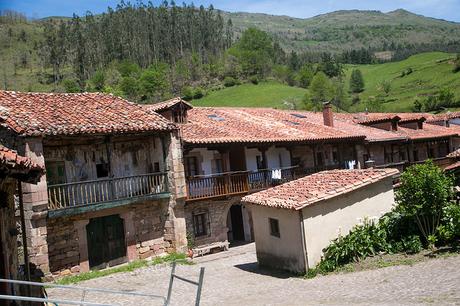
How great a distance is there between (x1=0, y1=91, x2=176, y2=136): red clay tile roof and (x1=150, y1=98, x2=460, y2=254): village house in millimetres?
2130

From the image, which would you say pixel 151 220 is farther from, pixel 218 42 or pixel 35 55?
pixel 35 55

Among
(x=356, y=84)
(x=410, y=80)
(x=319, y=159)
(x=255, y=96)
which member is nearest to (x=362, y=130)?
(x=319, y=159)

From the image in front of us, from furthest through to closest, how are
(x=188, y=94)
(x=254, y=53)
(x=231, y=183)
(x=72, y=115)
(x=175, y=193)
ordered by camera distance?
(x=254, y=53), (x=188, y=94), (x=231, y=183), (x=175, y=193), (x=72, y=115)

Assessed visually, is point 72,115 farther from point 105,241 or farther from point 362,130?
point 362,130

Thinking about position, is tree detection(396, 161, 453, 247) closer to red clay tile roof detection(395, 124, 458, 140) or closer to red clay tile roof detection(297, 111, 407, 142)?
red clay tile roof detection(297, 111, 407, 142)

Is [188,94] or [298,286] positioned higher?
[188,94]

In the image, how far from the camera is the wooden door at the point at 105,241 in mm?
18938

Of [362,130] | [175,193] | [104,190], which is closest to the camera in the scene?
[104,190]

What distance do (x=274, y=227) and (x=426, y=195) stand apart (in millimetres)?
5385

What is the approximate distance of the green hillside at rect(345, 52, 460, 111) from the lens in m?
80.6

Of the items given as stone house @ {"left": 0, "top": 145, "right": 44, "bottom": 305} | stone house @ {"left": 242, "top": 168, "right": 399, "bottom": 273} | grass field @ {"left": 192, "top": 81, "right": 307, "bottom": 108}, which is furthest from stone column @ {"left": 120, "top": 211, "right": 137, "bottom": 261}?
grass field @ {"left": 192, "top": 81, "right": 307, "bottom": 108}

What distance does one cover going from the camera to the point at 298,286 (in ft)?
48.2

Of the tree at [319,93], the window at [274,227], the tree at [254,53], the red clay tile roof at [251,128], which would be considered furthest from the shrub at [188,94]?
the window at [274,227]

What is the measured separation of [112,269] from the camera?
18.8 metres
